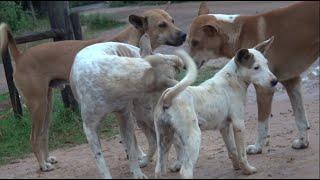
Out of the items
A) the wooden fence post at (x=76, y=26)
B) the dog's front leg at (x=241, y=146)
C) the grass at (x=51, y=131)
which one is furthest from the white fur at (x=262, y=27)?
the wooden fence post at (x=76, y=26)

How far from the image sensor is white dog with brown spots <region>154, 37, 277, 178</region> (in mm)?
5648

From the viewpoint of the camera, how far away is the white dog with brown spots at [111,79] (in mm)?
5402

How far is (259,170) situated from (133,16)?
2475 mm

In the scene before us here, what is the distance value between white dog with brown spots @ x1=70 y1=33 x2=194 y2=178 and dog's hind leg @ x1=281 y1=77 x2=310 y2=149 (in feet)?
6.68

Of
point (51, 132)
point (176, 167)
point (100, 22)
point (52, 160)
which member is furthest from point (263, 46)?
point (100, 22)

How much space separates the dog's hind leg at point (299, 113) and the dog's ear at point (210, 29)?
3.00 ft

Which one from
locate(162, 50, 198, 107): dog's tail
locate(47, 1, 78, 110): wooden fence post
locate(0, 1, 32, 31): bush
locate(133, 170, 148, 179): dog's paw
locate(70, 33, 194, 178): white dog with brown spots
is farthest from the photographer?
locate(0, 1, 32, 31): bush

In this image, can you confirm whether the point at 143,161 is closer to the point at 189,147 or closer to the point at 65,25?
the point at 189,147

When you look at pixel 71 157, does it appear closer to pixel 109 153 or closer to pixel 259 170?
pixel 109 153

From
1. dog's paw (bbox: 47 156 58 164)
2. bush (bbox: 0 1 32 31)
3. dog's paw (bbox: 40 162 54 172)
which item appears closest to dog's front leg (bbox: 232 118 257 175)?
dog's paw (bbox: 40 162 54 172)

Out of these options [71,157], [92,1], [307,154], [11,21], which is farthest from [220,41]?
[92,1]

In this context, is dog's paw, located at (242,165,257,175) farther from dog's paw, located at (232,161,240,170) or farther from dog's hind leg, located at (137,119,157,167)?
dog's hind leg, located at (137,119,157,167)

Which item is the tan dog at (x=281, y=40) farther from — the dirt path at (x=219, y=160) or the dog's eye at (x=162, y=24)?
the dog's eye at (x=162, y=24)

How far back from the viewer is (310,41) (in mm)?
7383
